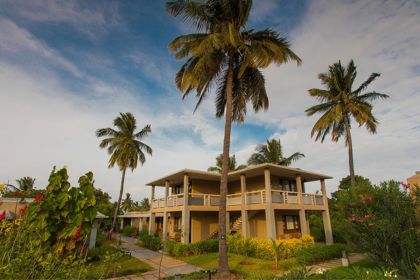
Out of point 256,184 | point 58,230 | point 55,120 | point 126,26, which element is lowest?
point 58,230

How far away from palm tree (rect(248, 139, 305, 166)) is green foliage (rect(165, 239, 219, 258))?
605 inches

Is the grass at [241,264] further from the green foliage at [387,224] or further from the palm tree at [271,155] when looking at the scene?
the palm tree at [271,155]

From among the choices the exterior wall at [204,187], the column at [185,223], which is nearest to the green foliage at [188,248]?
the column at [185,223]

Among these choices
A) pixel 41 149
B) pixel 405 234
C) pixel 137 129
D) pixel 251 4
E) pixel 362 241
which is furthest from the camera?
pixel 137 129

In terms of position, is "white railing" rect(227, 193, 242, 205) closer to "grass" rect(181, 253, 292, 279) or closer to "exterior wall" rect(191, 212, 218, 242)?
"exterior wall" rect(191, 212, 218, 242)

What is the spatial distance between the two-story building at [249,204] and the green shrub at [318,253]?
2394 millimetres

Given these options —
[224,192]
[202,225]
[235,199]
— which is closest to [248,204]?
[235,199]

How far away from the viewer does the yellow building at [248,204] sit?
17862 millimetres

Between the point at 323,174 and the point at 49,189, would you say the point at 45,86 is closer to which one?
the point at 49,189

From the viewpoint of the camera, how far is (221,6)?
42.7ft

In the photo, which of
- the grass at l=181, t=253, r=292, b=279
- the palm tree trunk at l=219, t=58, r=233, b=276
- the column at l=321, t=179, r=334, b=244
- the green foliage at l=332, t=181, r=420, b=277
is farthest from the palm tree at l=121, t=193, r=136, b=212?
the green foliage at l=332, t=181, r=420, b=277

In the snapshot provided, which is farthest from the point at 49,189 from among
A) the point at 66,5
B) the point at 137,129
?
the point at 137,129

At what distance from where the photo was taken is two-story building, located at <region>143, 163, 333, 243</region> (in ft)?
58.6

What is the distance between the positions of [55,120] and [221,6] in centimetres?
1164
